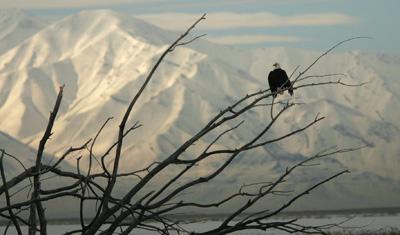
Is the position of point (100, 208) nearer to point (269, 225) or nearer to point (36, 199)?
point (36, 199)

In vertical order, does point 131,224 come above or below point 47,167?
below

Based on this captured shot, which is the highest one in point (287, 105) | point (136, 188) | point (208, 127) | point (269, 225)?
point (287, 105)

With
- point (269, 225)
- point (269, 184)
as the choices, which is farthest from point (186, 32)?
point (269, 225)

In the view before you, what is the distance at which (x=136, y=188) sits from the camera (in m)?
6.27

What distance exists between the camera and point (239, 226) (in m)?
6.23

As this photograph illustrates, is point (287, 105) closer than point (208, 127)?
No

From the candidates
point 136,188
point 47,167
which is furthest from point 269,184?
point 47,167

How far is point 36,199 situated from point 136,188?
66 centimetres

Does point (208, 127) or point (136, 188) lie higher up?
point (208, 127)

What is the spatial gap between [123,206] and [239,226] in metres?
0.79

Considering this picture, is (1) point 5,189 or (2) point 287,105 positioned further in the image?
(2) point 287,105

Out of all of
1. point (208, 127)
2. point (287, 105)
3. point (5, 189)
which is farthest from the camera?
point (287, 105)

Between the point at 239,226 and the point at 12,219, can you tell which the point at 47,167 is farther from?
the point at 239,226

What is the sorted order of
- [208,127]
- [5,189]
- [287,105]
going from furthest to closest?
[287,105] → [208,127] → [5,189]
